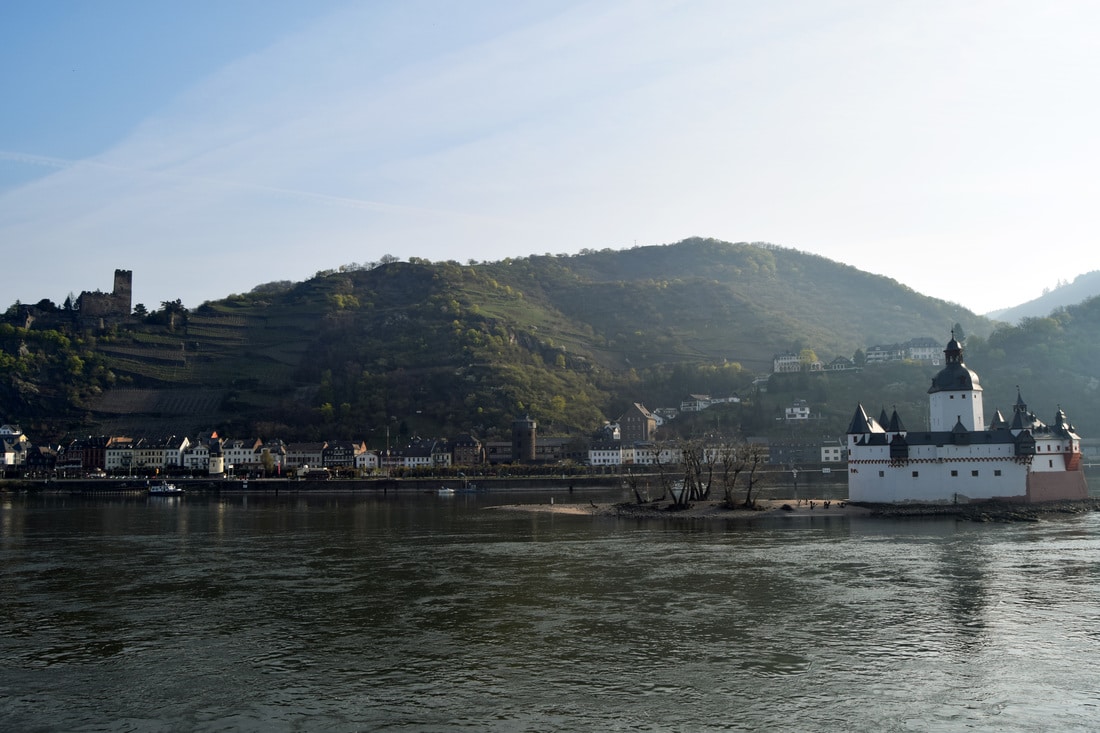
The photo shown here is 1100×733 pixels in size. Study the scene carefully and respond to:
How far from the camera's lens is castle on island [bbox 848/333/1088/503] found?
66.9m

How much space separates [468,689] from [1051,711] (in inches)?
493

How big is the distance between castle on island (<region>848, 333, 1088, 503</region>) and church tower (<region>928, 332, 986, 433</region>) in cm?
14

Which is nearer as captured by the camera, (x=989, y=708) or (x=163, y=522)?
(x=989, y=708)

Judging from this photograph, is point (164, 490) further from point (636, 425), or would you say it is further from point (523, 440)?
point (636, 425)

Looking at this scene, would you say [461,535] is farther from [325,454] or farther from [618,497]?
[325,454]

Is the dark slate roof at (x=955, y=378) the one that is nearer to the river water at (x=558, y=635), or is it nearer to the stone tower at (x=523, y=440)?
the river water at (x=558, y=635)

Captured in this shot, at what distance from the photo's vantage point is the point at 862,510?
218 ft

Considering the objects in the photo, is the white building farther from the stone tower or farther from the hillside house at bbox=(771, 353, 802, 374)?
the stone tower

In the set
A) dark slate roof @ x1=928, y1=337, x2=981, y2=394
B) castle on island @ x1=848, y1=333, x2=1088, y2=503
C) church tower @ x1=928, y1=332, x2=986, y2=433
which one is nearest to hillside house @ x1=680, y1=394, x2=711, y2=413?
dark slate roof @ x1=928, y1=337, x2=981, y2=394

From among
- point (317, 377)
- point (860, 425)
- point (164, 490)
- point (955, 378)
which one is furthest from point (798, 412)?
point (164, 490)

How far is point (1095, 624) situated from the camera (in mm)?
27047

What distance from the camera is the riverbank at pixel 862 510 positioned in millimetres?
62938

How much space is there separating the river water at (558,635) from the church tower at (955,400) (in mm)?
21837

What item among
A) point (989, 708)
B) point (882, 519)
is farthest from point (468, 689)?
point (882, 519)
